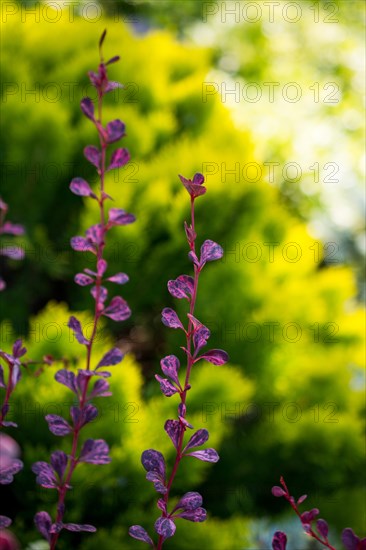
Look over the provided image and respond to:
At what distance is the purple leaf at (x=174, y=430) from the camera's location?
22.6 inches

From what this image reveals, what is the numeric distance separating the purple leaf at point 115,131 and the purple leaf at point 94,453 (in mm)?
305

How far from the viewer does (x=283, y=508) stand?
2154 millimetres

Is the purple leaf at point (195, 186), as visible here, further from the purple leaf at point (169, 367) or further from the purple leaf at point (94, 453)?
the purple leaf at point (94, 453)

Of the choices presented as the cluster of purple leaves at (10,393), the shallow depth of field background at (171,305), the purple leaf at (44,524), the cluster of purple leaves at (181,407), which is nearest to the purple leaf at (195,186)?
the cluster of purple leaves at (181,407)

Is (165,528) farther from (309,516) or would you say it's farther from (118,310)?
(118,310)

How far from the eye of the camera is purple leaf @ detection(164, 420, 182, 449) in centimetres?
57

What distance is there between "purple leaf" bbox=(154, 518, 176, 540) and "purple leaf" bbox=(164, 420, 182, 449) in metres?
0.06

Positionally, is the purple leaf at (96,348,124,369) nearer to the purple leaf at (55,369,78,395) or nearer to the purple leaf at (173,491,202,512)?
the purple leaf at (55,369,78,395)

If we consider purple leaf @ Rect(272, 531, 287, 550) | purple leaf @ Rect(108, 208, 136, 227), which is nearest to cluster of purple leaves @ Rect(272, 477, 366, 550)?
purple leaf @ Rect(272, 531, 287, 550)

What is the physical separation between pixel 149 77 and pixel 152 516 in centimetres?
167

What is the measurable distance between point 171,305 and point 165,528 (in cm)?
173

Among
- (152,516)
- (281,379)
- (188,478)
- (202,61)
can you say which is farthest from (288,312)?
(202,61)

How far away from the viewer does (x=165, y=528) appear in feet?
1.78

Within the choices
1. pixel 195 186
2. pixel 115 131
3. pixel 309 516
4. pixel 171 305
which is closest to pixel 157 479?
pixel 309 516
